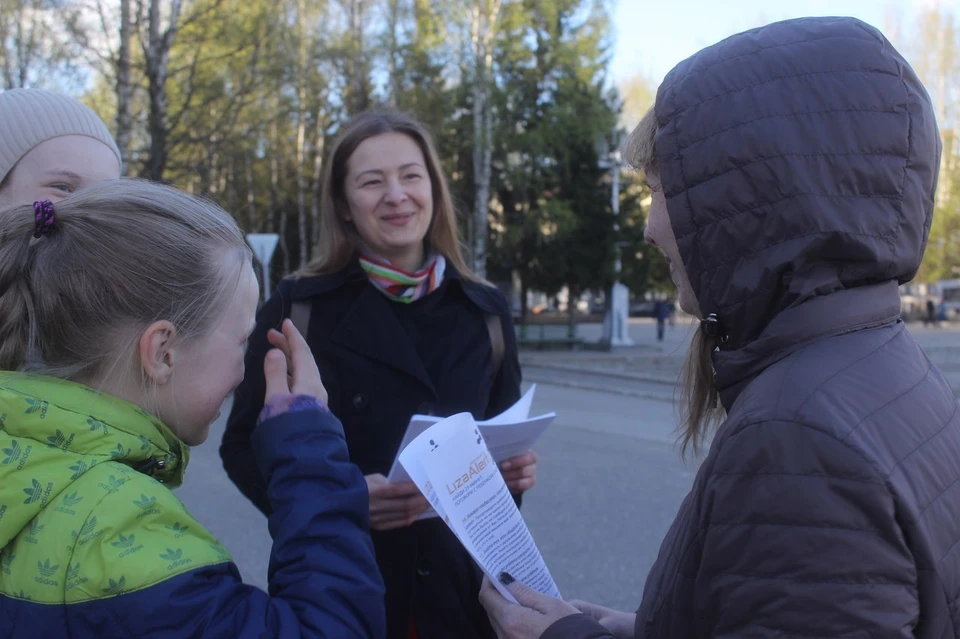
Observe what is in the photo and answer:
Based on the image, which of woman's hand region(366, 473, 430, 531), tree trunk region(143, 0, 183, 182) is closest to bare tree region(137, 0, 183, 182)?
tree trunk region(143, 0, 183, 182)

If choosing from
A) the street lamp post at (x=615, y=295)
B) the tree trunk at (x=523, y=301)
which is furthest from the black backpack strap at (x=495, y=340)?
the tree trunk at (x=523, y=301)

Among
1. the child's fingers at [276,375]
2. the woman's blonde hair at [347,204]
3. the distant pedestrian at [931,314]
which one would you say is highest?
the woman's blonde hair at [347,204]

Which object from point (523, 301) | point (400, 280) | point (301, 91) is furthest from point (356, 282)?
point (301, 91)

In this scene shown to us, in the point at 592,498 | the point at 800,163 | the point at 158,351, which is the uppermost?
the point at 800,163

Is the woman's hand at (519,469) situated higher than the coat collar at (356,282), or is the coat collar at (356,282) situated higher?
the coat collar at (356,282)

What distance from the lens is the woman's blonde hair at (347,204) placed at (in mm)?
2344

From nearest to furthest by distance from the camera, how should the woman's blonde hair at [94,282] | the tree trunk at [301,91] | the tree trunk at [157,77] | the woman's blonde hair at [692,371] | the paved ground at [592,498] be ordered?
1. the woman's blonde hair at [94,282]
2. the woman's blonde hair at [692,371]
3. the paved ground at [592,498]
4. the tree trunk at [157,77]
5. the tree trunk at [301,91]

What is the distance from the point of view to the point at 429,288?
2289 mm

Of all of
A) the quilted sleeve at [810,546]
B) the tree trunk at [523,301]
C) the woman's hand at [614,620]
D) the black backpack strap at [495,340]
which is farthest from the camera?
the tree trunk at [523,301]

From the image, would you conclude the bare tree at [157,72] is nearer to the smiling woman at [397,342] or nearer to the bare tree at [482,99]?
the bare tree at [482,99]

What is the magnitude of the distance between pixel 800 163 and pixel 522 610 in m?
0.89

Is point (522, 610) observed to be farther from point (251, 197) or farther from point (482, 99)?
point (251, 197)

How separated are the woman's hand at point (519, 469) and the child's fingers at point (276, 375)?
92 cm

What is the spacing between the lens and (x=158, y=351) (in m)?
1.23
